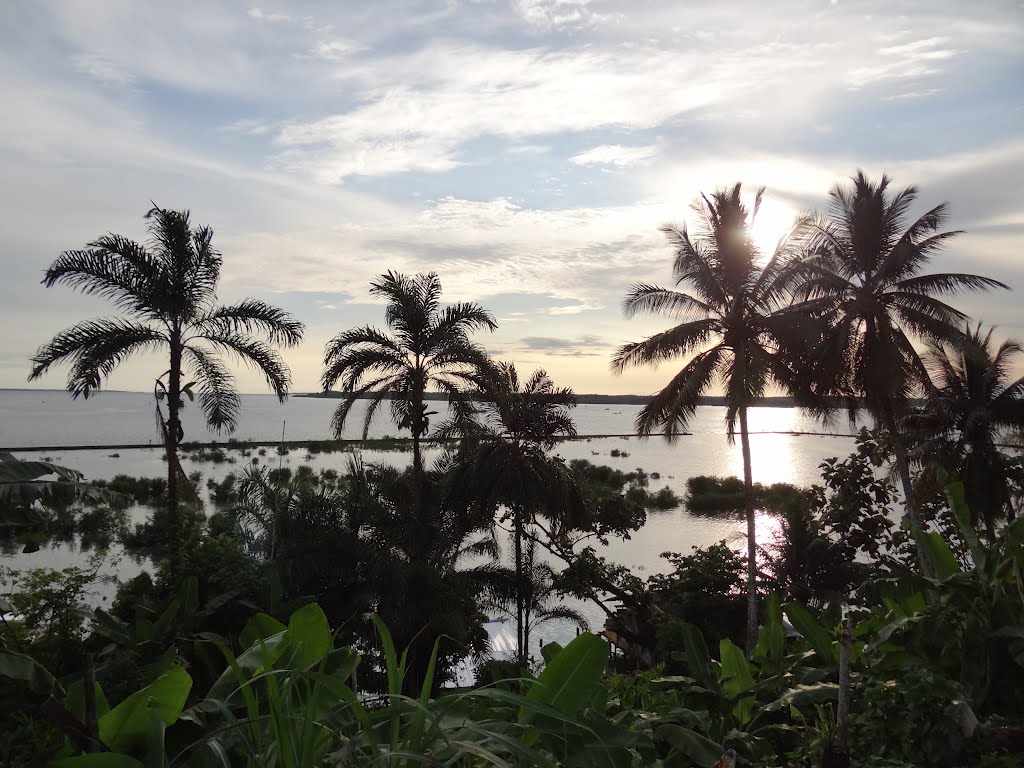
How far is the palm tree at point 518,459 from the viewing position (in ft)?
59.4

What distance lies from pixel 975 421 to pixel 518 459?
44.0ft

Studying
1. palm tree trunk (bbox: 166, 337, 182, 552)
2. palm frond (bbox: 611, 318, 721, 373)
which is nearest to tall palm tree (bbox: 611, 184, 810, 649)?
palm frond (bbox: 611, 318, 721, 373)

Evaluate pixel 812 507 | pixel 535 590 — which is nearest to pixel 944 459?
pixel 812 507

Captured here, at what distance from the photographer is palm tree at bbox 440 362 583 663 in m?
18.1

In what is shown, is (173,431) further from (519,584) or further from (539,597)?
(539,597)

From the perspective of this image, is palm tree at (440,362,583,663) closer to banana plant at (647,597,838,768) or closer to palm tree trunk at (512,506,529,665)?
palm tree trunk at (512,506,529,665)

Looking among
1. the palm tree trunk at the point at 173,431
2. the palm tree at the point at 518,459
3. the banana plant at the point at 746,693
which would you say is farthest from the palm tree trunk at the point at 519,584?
the banana plant at the point at 746,693

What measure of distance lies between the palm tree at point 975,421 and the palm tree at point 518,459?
10439 mm

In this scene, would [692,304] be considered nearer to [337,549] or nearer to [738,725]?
[337,549]

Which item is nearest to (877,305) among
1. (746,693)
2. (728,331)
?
(728,331)

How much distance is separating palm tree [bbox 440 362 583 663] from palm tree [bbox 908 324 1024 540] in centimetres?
1044

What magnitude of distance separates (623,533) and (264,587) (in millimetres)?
13624

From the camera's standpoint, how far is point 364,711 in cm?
239

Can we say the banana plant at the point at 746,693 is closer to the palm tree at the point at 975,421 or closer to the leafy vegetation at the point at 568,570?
the leafy vegetation at the point at 568,570
